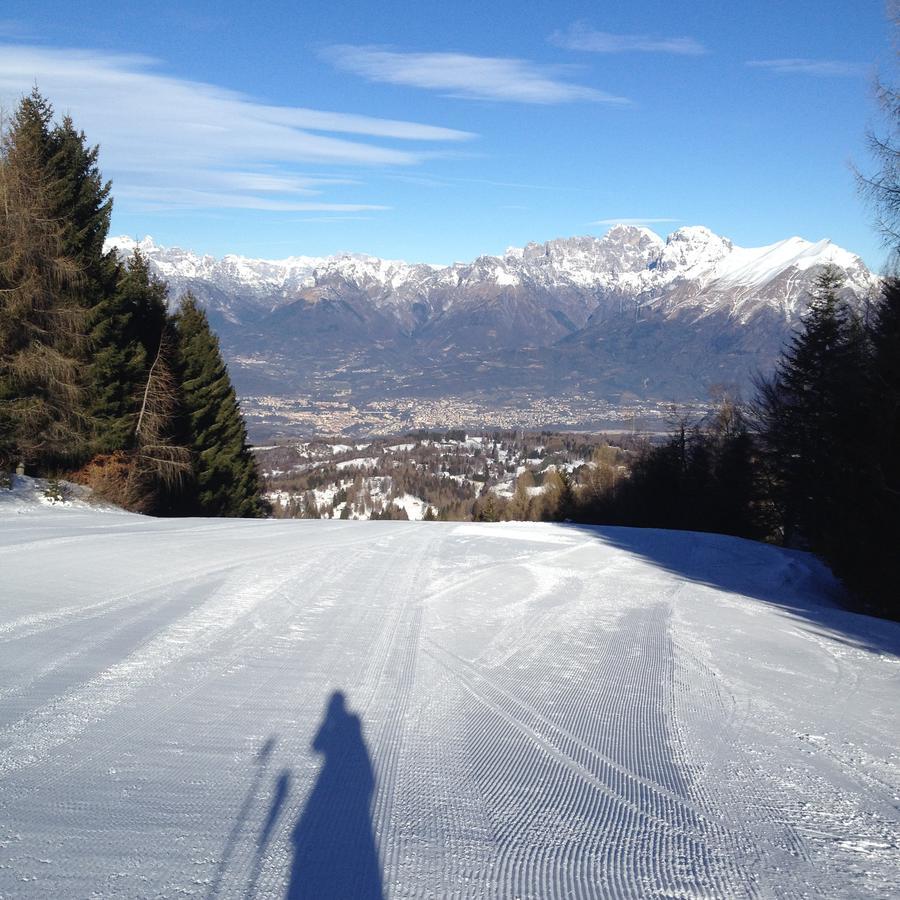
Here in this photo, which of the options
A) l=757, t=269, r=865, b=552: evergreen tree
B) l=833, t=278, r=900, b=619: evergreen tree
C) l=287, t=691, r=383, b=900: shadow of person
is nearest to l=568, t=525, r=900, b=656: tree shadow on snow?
l=833, t=278, r=900, b=619: evergreen tree

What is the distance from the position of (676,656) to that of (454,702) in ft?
8.25

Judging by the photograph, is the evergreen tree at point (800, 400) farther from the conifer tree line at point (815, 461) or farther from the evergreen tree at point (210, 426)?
the evergreen tree at point (210, 426)

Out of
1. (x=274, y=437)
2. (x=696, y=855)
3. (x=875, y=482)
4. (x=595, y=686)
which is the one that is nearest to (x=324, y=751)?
(x=696, y=855)

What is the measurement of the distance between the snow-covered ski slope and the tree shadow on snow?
14 cm

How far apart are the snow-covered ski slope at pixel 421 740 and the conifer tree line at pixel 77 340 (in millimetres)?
10468

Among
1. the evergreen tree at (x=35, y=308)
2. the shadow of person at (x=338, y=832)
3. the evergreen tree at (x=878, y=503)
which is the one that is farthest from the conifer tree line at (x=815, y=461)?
the evergreen tree at (x=35, y=308)

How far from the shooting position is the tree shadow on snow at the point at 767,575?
8.30 metres

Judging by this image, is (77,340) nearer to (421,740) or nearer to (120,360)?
(120,360)

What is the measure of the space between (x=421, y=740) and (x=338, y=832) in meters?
1.17

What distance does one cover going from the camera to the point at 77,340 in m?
18.6

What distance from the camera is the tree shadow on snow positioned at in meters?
8.30

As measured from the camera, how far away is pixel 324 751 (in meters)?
4.02

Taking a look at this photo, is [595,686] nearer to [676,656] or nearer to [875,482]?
[676,656]

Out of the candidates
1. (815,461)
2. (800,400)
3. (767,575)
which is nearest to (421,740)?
(767,575)
